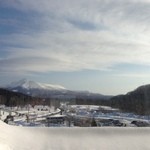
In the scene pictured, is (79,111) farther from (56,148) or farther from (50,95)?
(56,148)

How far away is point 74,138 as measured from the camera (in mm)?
6488

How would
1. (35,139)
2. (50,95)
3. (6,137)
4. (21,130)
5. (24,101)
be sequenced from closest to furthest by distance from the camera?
1. (6,137)
2. (35,139)
3. (21,130)
4. (50,95)
5. (24,101)

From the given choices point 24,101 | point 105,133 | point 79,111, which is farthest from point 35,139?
point 24,101

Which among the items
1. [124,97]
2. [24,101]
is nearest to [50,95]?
[24,101]

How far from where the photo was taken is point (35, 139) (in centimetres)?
621

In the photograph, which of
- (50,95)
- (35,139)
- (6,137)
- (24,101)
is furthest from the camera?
(24,101)

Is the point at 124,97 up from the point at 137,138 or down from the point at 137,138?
up

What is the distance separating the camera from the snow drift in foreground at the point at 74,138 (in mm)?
5758

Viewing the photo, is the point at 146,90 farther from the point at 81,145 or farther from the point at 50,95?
the point at 81,145

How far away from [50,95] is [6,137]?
34.1 feet

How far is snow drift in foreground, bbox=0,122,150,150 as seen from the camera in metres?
5.76

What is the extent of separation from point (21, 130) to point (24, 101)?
10.5 meters

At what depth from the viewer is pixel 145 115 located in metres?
14.9

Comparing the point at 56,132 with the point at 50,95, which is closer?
the point at 56,132
